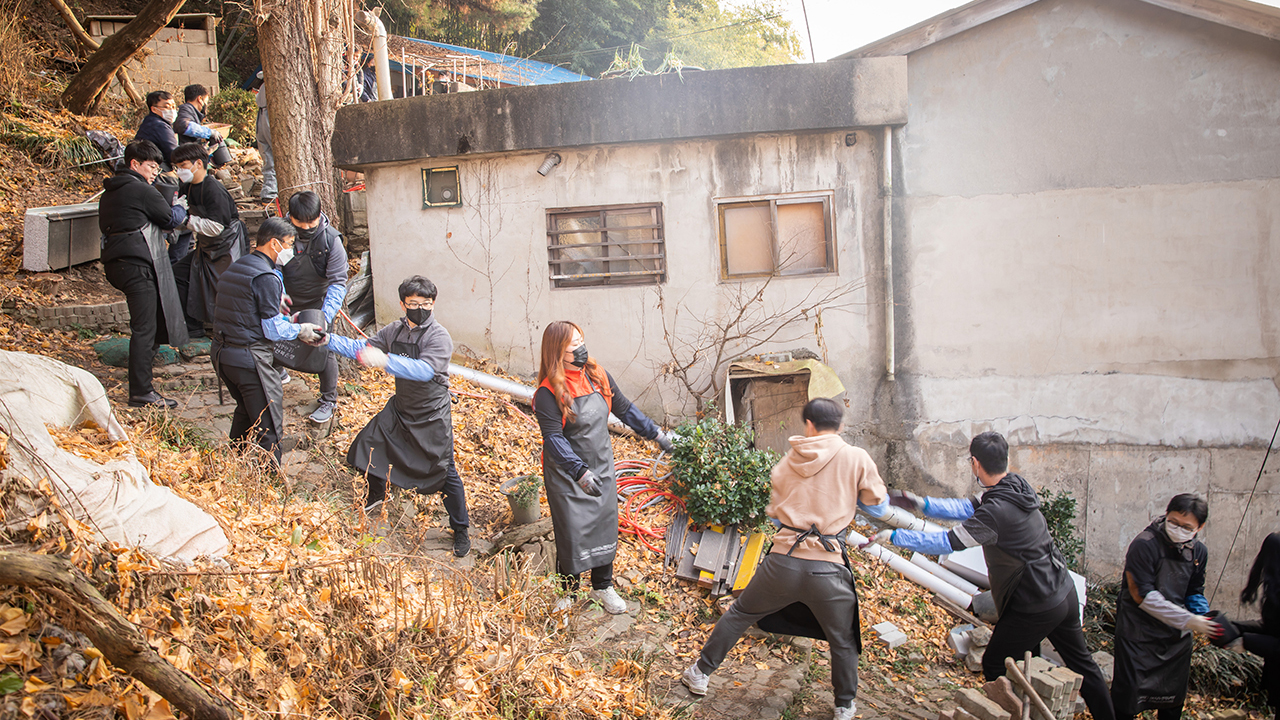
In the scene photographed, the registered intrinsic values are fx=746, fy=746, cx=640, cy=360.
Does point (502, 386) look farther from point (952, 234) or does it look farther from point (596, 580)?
point (952, 234)

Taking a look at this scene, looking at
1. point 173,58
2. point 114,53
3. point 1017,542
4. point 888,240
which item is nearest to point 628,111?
point 888,240

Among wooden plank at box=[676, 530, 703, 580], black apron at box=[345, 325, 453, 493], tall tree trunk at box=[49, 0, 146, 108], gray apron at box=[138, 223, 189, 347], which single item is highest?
tall tree trunk at box=[49, 0, 146, 108]

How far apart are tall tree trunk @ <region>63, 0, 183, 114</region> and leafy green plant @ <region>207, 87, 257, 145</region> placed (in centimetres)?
193

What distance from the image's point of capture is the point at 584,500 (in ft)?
16.4

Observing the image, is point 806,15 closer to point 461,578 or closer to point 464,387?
point 464,387

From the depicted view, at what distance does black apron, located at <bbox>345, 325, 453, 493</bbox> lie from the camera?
5168 millimetres

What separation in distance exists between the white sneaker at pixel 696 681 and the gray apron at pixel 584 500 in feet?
3.21

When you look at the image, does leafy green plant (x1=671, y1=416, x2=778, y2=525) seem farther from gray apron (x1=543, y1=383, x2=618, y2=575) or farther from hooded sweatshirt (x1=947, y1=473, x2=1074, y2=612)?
hooded sweatshirt (x1=947, y1=473, x2=1074, y2=612)

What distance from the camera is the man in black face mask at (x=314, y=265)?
19.7ft

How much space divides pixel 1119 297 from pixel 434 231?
7.65 meters

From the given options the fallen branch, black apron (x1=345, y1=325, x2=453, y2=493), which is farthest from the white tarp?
black apron (x1=345, y1=325, x2=453, y2=493)

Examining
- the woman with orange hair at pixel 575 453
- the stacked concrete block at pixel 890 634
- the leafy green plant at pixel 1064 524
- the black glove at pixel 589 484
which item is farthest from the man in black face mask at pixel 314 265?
the leafy green plant at pixel 1064 524

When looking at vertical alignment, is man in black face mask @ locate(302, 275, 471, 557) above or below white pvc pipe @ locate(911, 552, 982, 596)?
above

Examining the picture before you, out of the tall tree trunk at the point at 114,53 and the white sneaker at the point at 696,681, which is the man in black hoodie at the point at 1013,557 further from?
the tall tree trunk at the point at 114,53
